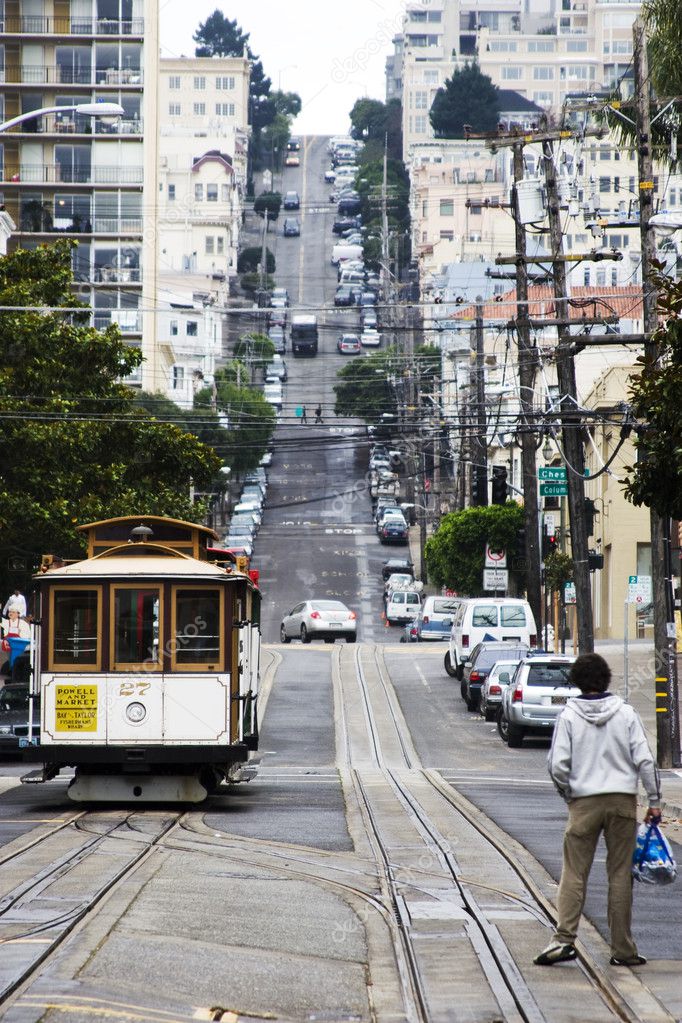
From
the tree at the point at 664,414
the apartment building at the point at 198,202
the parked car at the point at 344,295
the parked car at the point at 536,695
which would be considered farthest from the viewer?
the parked car at the point at 344,295

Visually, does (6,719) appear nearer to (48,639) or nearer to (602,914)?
(48,639)

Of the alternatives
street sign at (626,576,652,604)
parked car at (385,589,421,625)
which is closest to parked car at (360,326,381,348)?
parked car at (385,589,421,625)

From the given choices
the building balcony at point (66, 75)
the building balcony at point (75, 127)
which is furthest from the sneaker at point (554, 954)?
the building balcony at point (66, 75)

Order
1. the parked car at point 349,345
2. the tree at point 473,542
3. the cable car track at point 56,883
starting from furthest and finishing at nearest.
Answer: the parked car at point 349,345
the tree at point 473,542
the cable car track at point 56,883

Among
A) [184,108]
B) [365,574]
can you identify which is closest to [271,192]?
[184,108]

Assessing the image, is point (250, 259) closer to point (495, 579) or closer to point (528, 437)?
point (495, 579)

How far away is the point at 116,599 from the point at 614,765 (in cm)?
929

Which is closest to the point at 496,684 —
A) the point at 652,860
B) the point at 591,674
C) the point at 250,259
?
the point at 652,860

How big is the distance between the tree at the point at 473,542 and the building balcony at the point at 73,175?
43.7 m

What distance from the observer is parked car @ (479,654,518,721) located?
33.0 metres

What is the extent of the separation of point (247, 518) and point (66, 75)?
91.4ft

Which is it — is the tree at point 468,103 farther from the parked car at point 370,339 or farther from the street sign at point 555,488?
the street sign at point 555,488

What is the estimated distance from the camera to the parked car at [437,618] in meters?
56.2

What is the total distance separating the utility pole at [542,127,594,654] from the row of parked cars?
47523 millimetres
